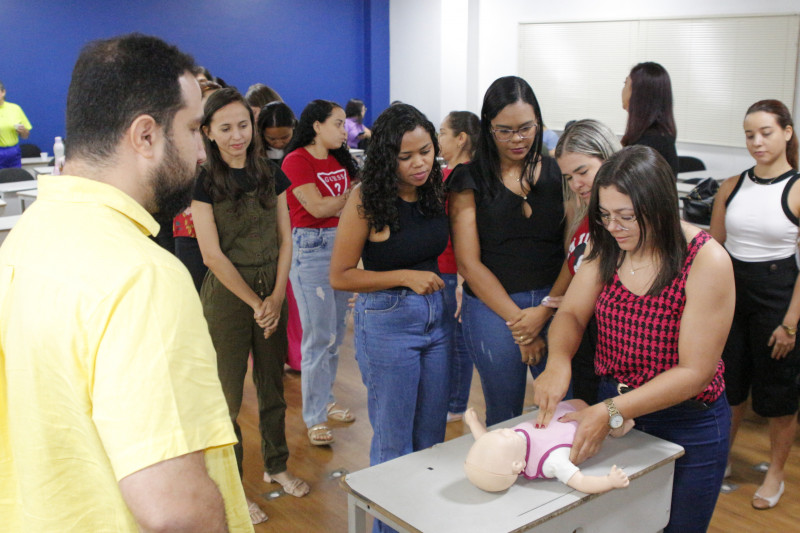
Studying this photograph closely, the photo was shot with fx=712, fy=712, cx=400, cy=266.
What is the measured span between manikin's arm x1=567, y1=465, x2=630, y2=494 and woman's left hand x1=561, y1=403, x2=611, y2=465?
8 cm

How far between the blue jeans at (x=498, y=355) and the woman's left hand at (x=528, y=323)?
1.4 inches

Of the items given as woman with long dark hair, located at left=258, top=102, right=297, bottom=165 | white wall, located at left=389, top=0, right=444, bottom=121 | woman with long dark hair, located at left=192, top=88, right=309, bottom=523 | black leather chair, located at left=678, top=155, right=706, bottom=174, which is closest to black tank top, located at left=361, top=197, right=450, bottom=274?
woman with long dark hair, located at left=192, top=88, right=309, bottom=523

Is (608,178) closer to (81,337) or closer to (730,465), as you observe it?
(81,337)

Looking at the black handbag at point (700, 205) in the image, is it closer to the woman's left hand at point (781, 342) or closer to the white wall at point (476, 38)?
the woman's left hand at point (781, 342)

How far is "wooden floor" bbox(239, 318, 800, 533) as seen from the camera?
270 cm

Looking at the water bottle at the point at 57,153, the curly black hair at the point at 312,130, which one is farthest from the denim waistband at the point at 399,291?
the water bottle at the point at 57,153

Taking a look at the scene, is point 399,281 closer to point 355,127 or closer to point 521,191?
point 521,191

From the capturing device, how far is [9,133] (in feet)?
22.6

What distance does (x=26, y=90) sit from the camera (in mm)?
8195

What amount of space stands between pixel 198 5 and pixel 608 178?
8856 millimetres

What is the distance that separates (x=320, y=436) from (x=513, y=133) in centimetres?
180

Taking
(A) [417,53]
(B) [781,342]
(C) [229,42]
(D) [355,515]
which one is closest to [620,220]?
(D) [355,515]

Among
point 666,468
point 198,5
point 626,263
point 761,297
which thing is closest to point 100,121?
point 626,263

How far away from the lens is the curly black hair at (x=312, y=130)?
127 inches
